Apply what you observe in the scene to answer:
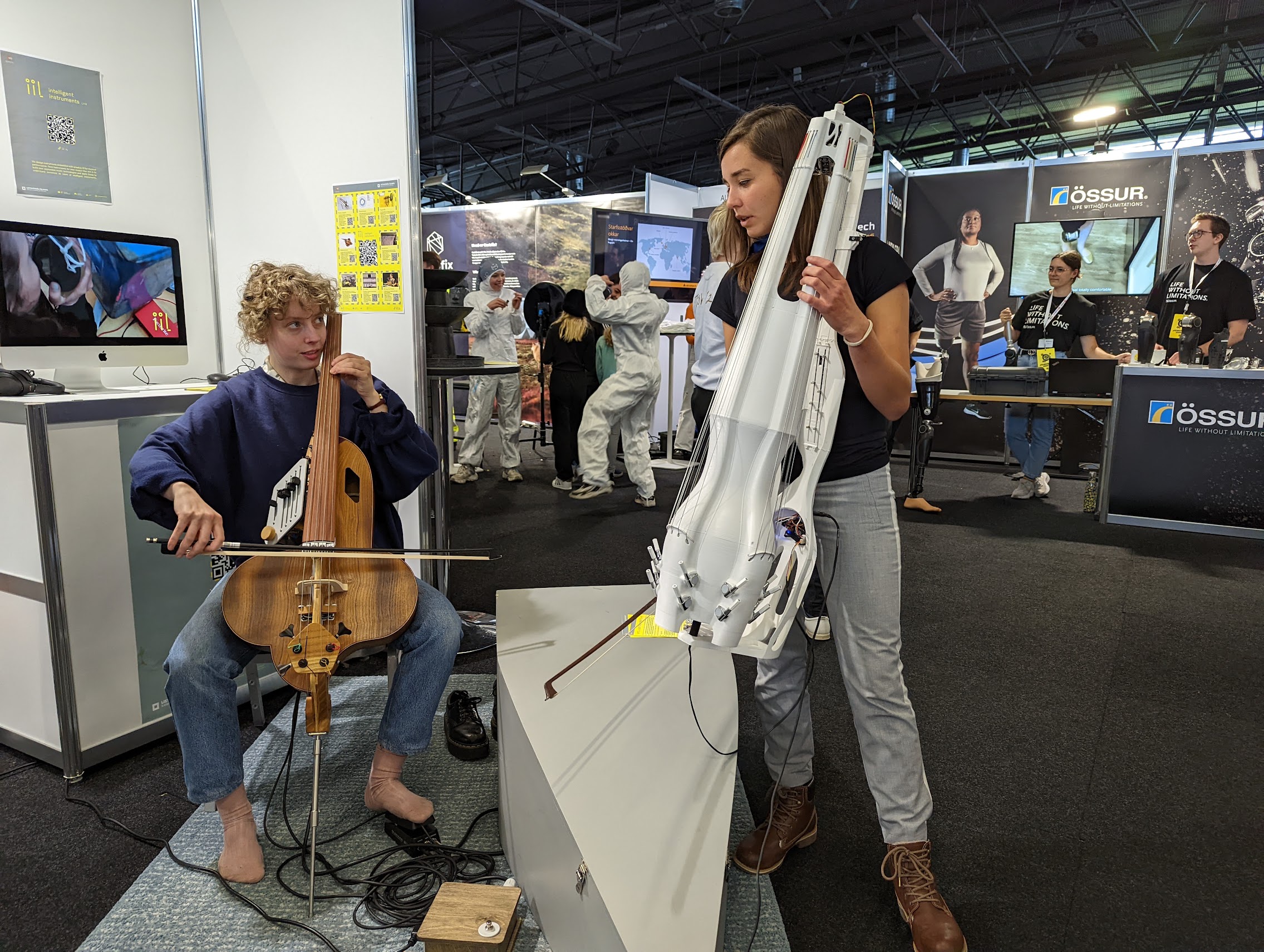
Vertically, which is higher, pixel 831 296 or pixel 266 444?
pixel 831 296

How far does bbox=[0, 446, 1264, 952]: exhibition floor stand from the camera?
1.44 metres

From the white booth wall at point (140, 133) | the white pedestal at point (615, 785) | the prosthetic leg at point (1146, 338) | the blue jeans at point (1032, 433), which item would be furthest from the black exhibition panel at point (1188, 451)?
the white booth wall at point (140, 133)

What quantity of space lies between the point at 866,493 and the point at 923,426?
385 centimetres

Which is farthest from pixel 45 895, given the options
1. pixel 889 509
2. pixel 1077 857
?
pixel 1077 857

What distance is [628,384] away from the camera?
5.12 m

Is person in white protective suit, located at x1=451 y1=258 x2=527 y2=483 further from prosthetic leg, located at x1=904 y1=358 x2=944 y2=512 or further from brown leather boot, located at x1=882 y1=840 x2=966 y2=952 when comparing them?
brown leather boot, located at x1=882 y1=840 x2=966 y2=952

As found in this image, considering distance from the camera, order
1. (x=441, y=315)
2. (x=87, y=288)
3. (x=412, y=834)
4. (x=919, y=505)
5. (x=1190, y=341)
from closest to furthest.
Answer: (x=412, y=834), (x=87, y=288), (x=441, y=315), (x=1190, y=341), (x=919, y=505)

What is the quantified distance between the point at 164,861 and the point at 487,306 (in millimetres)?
5314

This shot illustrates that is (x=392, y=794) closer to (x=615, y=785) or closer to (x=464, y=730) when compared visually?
(x=464, y=730)

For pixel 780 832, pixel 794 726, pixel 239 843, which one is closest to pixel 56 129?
pixel 239 843

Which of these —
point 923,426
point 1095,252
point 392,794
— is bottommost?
point 392,794

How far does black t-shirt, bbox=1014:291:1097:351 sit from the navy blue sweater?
505 cm

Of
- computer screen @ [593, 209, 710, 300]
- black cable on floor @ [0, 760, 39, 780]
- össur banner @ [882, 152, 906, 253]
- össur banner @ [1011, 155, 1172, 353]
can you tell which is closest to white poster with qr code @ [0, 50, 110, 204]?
black cable on floor @ [0, 760, 39, 780]

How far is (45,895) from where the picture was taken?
4.80 feet
